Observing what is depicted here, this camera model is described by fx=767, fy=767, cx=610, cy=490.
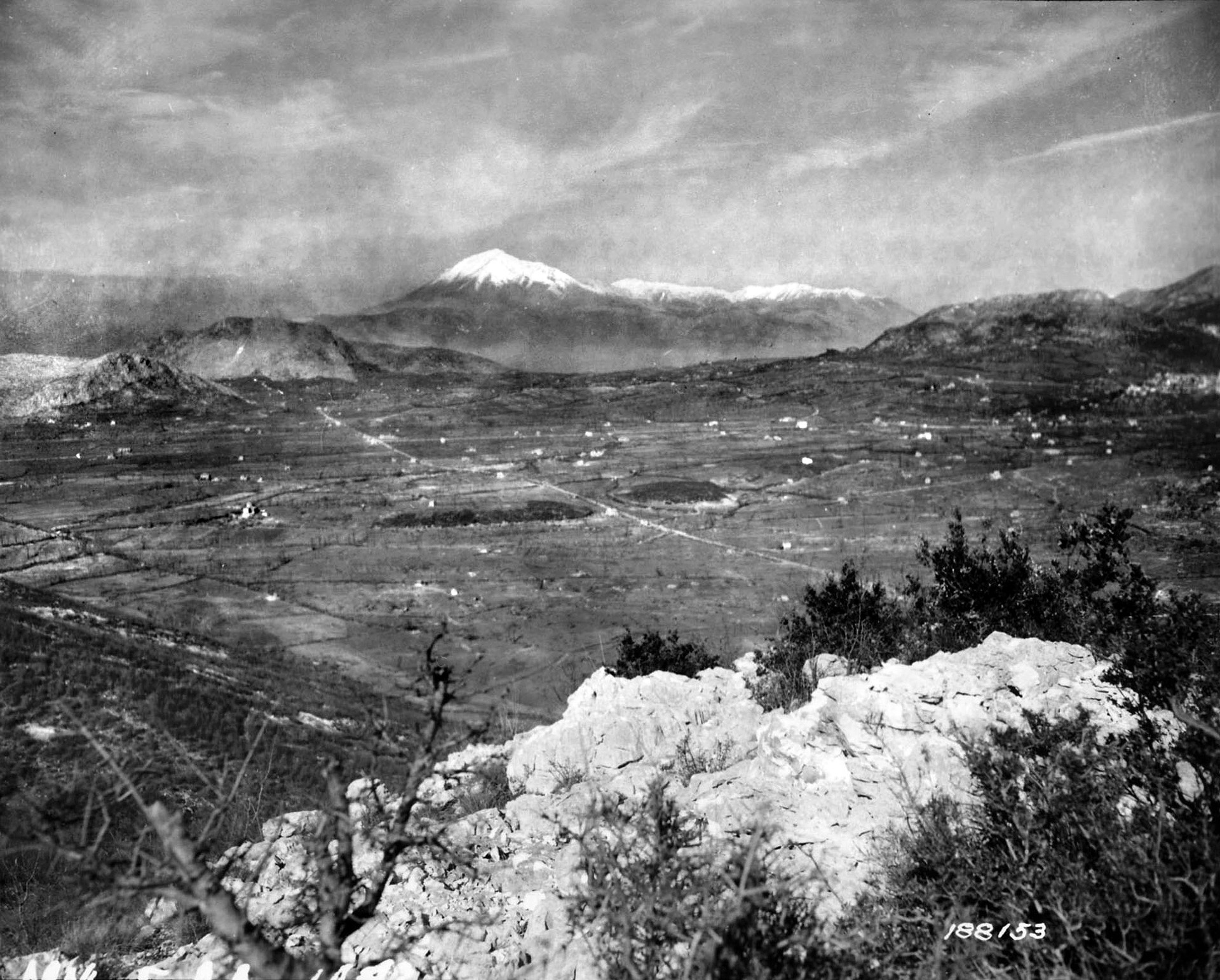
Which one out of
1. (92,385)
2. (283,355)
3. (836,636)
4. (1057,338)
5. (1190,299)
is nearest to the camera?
(836,636)

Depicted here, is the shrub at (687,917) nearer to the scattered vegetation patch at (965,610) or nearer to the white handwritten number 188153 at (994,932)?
the white handwritten number 188153 at (994,932)

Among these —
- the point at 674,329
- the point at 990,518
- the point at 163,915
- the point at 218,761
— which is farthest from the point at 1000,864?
the point at 674,329

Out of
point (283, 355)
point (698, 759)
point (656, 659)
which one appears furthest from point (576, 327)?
point (698, 759)

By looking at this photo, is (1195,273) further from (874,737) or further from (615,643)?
(874,737)

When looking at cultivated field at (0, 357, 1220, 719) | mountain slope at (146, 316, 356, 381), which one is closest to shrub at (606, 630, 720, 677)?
cultivated field at (0, 357, 1220, 719)

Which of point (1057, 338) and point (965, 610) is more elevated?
point (1057, 338)

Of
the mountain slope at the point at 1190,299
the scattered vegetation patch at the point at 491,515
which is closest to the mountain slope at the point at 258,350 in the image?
the scattered vegetation patch at the point at 491,515

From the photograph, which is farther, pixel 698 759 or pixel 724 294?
pixel 724 294

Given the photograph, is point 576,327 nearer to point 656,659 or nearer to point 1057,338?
point 1057,338
